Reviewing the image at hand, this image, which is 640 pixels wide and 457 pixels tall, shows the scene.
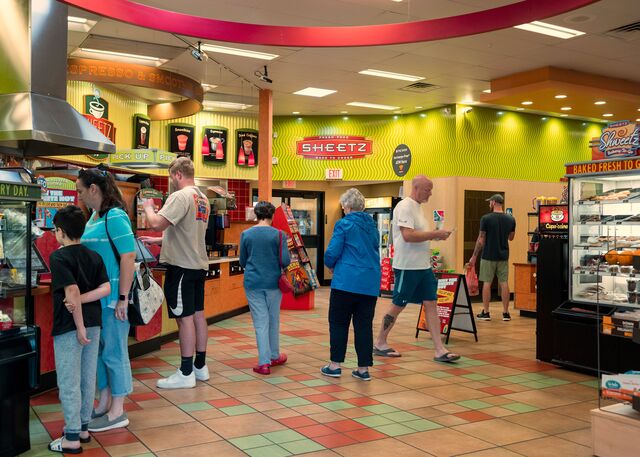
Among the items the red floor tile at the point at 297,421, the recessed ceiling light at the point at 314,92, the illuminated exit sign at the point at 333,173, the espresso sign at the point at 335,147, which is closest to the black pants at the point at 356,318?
the red floor tile at the point at 297,421

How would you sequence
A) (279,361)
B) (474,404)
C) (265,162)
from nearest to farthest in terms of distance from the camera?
(474,404) → (279,361) → (265,162)

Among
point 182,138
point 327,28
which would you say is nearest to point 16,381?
point 327,28

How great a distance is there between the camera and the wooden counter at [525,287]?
31.6 feet

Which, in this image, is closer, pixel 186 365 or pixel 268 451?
pixel 268 451

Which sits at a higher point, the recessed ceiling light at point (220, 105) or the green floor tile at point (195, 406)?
the recessed ceiling light at point (220, 105)

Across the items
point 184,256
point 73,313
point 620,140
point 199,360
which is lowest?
point 199,360

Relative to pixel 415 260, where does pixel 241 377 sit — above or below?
below

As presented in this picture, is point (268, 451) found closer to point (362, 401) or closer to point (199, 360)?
point (362, 401)

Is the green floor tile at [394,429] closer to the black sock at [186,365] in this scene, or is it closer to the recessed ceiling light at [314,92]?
the black sock at [186,365]

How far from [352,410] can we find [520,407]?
125 centimetres

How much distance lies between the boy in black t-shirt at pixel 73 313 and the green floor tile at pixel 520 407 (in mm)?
2911

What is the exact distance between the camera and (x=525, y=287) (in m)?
9.77

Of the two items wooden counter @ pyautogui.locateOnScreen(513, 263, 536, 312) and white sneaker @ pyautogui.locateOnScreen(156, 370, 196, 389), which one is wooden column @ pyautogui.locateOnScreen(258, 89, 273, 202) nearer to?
wooden counter @ pyautogui.locateOnScreen(513, 263, 536, 312)

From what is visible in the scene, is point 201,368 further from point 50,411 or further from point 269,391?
point 50,411
